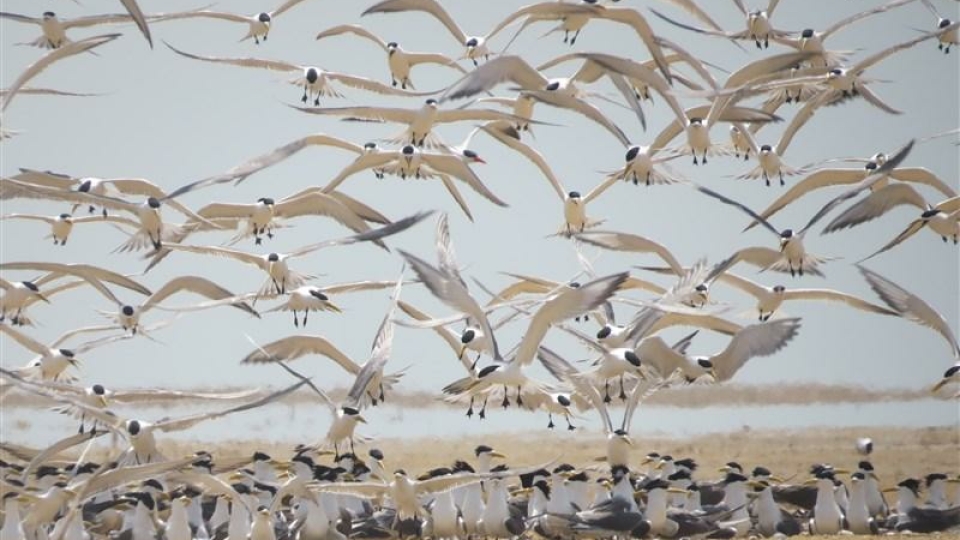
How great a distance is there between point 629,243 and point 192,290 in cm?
448

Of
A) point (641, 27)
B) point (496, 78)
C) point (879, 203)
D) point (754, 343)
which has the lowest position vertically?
point (754, 343)

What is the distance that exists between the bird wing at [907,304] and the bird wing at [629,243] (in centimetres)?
178

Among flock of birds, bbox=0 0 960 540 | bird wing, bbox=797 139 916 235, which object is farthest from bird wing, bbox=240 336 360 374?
bird wing, bbox=797 139 916 235

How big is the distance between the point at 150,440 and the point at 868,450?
40.2 ft

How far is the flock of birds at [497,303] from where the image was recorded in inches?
632

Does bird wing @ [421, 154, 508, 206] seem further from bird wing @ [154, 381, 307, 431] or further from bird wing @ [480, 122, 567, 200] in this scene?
bird wing @ [154, 381, 307, 431]

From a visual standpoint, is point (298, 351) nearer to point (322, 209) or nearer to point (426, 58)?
point (322, 209)

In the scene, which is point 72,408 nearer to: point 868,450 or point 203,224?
point 203,224

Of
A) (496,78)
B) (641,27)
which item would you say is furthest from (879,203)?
(496,78)

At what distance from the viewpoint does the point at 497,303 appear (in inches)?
623

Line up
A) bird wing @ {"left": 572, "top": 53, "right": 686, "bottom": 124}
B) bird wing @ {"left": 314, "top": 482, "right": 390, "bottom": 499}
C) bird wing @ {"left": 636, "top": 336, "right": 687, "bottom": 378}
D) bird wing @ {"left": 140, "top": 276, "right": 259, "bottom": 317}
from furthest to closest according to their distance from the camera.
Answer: bird wing @ {"left": 140, "top": 276, "right": 259, "bottom": 317}
bird wing @ {"left": 636, "top": 336, "right": 687, "bottom": 378}
bird wing @ {"left": 572, "top": 53, "right": 686, "bottom": 124}
bird wing @ {"left": 314, "top": 482, "right": 390, "bottom": 499}

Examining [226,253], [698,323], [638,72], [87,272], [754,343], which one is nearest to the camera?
[754,343]

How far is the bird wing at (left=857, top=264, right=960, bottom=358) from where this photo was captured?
1706cm

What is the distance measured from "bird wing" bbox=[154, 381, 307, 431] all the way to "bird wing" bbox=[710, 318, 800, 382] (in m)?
3.94
